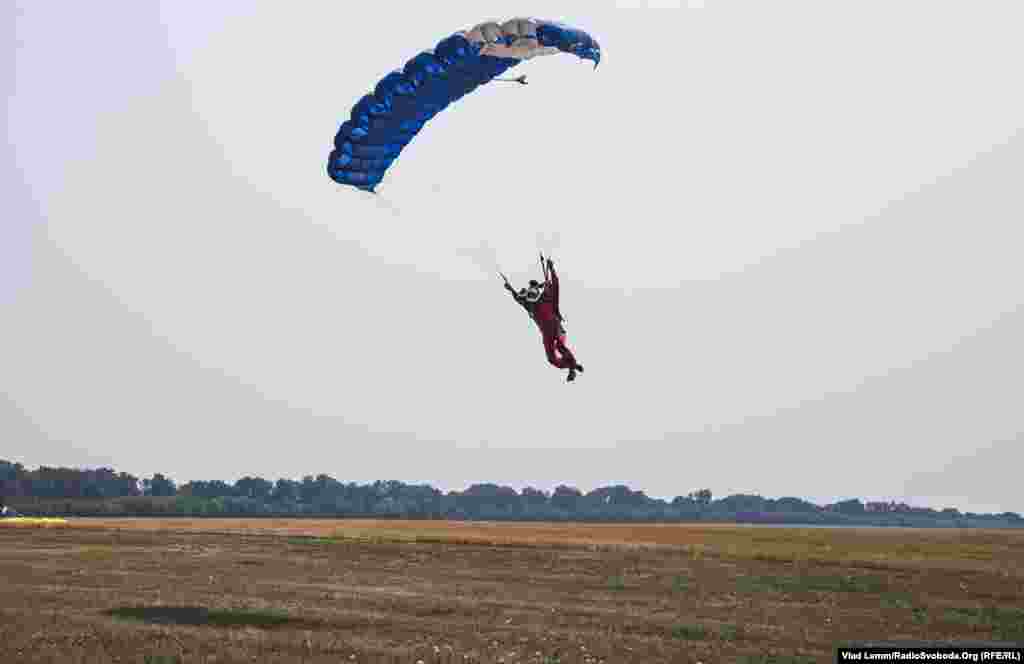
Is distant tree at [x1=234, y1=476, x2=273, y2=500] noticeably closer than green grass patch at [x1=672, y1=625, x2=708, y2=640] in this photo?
No

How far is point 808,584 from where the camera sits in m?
35.0

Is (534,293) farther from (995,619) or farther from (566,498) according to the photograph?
(566,498)

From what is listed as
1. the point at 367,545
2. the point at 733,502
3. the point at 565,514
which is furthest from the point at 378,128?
the point at 733,502

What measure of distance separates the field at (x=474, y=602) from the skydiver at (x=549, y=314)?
5697 mm

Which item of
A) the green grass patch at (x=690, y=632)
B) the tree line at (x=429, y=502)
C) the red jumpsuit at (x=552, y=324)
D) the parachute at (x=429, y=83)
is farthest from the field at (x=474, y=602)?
the tree line at (x=429, y=502)

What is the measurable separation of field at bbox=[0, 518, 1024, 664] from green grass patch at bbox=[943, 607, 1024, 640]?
2.6 inches

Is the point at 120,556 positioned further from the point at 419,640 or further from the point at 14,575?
the point at 419,640

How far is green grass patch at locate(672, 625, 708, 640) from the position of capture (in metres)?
25.1

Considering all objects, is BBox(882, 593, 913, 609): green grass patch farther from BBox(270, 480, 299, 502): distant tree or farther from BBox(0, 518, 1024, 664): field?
BBox(270, 480, 299, 502): distant tree

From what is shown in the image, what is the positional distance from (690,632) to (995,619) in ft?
25.6

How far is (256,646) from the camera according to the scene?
74.9 feet

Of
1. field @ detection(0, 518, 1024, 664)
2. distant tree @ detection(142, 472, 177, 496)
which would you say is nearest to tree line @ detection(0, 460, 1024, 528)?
distant tree @ detection(142, 472, 177, 496)

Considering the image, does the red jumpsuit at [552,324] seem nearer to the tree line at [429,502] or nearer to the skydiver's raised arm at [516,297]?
the skydiver's raised arm at [516,297]

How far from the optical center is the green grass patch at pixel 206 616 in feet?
83.6
